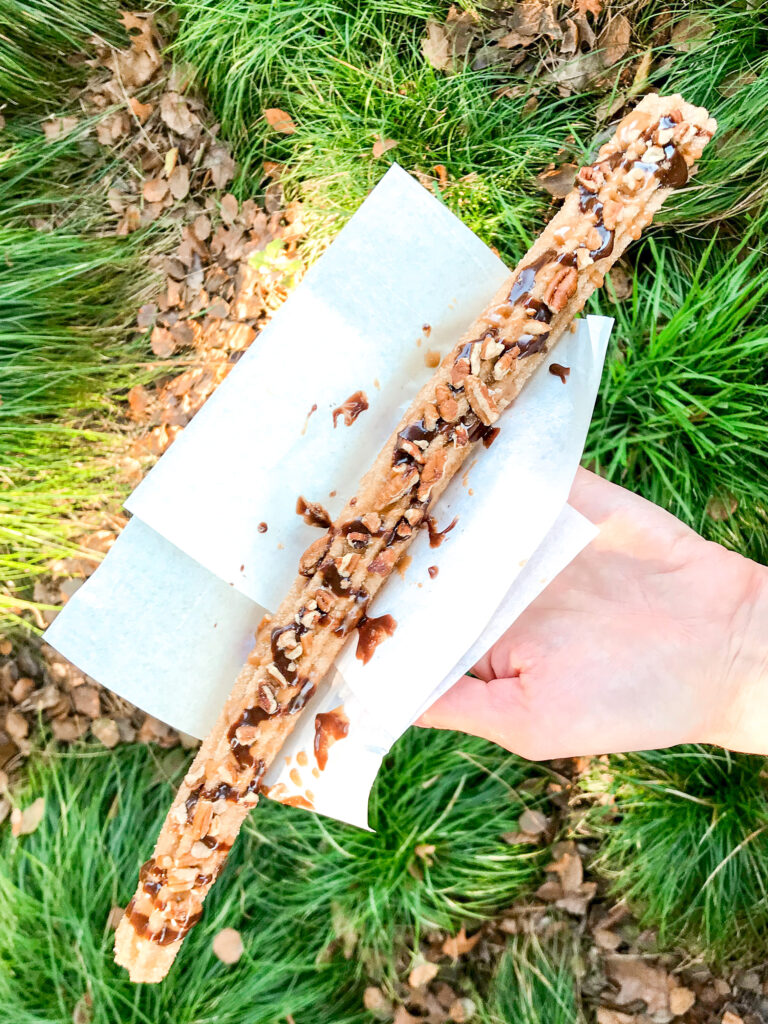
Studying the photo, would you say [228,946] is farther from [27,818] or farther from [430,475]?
[430,475]

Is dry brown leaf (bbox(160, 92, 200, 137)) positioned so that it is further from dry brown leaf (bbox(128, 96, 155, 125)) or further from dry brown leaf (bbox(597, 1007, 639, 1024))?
dry brown leaf (bbox(597, 1007, 639, 1024))

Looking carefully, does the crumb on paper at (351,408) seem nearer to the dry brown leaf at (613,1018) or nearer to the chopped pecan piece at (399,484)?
the chopped pecan piece at (399,484)

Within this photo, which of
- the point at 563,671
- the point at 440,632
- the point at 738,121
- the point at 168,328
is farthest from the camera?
the point at 168,328

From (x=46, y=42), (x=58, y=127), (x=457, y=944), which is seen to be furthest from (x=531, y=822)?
(x=46, y=42)

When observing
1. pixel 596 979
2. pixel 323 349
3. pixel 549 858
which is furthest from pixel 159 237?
pixel 596 979

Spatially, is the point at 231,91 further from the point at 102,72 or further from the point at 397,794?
the point at 397,794

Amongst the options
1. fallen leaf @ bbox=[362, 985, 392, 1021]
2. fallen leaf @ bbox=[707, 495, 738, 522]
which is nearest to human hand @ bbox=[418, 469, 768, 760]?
fallen leaf @ bbox=[707, 495, 738, 522]

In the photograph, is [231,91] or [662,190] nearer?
[662,190]
